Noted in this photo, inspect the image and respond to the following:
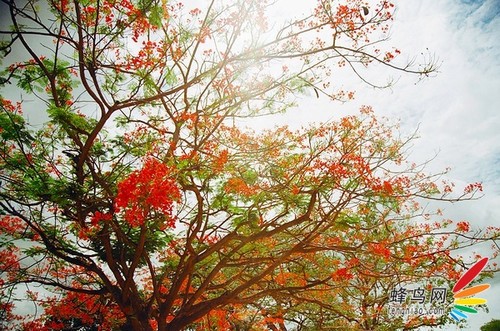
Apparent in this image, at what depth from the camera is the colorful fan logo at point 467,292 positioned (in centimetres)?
1052

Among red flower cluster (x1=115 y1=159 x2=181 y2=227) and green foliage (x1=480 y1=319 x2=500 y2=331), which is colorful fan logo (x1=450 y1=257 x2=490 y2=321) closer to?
green foliage (x1=480 y1=319 x2=500 y2=331)

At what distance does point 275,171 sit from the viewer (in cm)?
639

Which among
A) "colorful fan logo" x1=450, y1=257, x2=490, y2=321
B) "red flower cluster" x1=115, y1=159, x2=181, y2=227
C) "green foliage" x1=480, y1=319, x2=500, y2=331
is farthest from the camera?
"green foliage" x1=480, y1=319, x2=500, y2=331

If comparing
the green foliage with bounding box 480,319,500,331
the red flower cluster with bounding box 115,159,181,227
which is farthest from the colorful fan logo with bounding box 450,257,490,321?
the red flower cluster with bounding box 115,159,181,227

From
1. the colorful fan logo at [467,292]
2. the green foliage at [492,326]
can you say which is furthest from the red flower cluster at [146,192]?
the green foliage at [492,326]

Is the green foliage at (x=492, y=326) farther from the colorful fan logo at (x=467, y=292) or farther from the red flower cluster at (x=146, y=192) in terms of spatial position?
the red flower cluster at (x=146, y=192)

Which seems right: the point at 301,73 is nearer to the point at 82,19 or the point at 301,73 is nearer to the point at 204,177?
the point at 204,177

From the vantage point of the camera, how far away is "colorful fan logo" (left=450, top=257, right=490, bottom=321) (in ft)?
34.5

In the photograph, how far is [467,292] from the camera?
37.3 ft

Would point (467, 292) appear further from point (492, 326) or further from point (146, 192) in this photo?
point (146, 192)

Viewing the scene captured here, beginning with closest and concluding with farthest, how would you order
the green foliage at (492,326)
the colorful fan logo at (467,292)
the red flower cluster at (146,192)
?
the red flower cluster at (146,192) < the colorful fan logo at (467,292) < the green foliage at (492,326)

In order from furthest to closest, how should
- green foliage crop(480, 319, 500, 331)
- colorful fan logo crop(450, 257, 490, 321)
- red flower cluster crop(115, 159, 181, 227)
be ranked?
1. green foliage crop(480, 319, 500, 331)
2. colorful fan logo crop(450, 257, 490, 321)
3. red flower cluster crop(115, 159, 181, 227)

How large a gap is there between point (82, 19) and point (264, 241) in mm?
6155

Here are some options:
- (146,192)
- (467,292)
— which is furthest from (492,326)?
(146,192)
